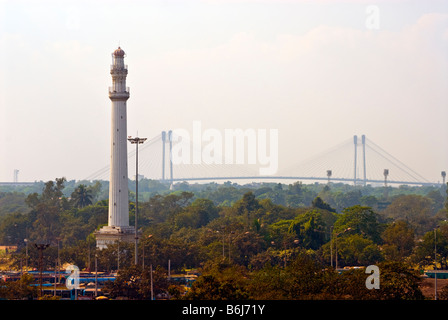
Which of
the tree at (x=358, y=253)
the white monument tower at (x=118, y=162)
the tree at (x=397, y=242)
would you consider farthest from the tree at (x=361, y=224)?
the white monument tower at (x=118, y=162)

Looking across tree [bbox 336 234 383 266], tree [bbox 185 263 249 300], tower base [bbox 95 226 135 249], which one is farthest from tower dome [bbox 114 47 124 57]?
tree [bbox 185 263 249 300]

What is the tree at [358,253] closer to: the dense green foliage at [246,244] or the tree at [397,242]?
the dense green foliage at [246,244]

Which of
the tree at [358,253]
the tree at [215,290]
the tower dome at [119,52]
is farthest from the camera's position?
the tower dome at [119,52]

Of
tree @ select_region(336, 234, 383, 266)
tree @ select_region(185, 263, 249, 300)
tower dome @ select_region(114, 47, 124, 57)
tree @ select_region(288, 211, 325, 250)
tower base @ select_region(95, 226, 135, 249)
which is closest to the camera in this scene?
tree @ select_region(185, 263, 249, 300)

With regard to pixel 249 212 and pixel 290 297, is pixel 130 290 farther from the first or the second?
pixel 249 212

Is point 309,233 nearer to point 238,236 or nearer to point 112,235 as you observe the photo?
point 238,236

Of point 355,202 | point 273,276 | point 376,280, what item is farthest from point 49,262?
point 355,202

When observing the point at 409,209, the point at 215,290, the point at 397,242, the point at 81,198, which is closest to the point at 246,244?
the point at 397,242

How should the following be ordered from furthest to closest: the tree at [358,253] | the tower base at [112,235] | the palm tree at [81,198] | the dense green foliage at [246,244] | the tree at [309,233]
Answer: the palm tree at [81,198] < the tree at [309,233] < the tower base at [112,235] < the tree at [358,253] < the dense green foliage at [246,244]

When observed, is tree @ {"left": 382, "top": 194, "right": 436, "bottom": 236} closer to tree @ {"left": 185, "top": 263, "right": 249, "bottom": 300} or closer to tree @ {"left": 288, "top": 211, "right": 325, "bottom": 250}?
tree @ {"left": 288, "top": 211, "right": 325, "bottom": 250}
